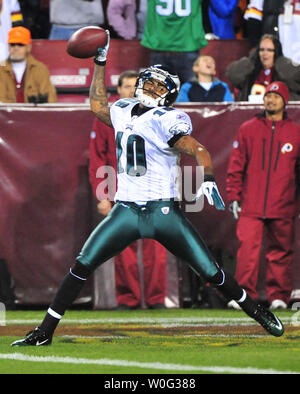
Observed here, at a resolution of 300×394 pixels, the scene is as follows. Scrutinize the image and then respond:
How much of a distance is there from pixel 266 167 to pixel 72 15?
10.6 feet

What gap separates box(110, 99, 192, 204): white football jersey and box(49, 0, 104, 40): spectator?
477 centimetres

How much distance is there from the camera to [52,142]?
880 cm

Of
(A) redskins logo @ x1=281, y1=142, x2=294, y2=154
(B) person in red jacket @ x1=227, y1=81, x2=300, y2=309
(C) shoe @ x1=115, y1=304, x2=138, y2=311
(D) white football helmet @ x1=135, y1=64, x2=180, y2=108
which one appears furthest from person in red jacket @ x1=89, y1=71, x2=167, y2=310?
(D) white football helmet @ x1=135, y1=64, x2=180, y2=108

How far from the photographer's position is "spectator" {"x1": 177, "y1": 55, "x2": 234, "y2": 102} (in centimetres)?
944

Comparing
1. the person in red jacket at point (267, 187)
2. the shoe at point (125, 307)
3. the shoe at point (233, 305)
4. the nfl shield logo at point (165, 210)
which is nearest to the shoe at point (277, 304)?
the person in red jacket at point (267, 187)

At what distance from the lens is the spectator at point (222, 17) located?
1059 centimetres

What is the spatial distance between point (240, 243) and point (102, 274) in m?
1.20

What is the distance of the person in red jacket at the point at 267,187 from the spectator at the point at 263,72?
0.88m

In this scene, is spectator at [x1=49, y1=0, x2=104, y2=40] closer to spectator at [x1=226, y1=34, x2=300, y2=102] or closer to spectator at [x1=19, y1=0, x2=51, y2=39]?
spectator at [x1=19, y1=0, x2=51, y2=39]

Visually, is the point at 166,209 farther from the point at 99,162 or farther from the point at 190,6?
the point at 190,6

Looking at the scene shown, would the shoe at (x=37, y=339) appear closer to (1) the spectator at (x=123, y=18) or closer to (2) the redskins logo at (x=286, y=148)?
(2) the redskins logo at (x=286, y=148)
